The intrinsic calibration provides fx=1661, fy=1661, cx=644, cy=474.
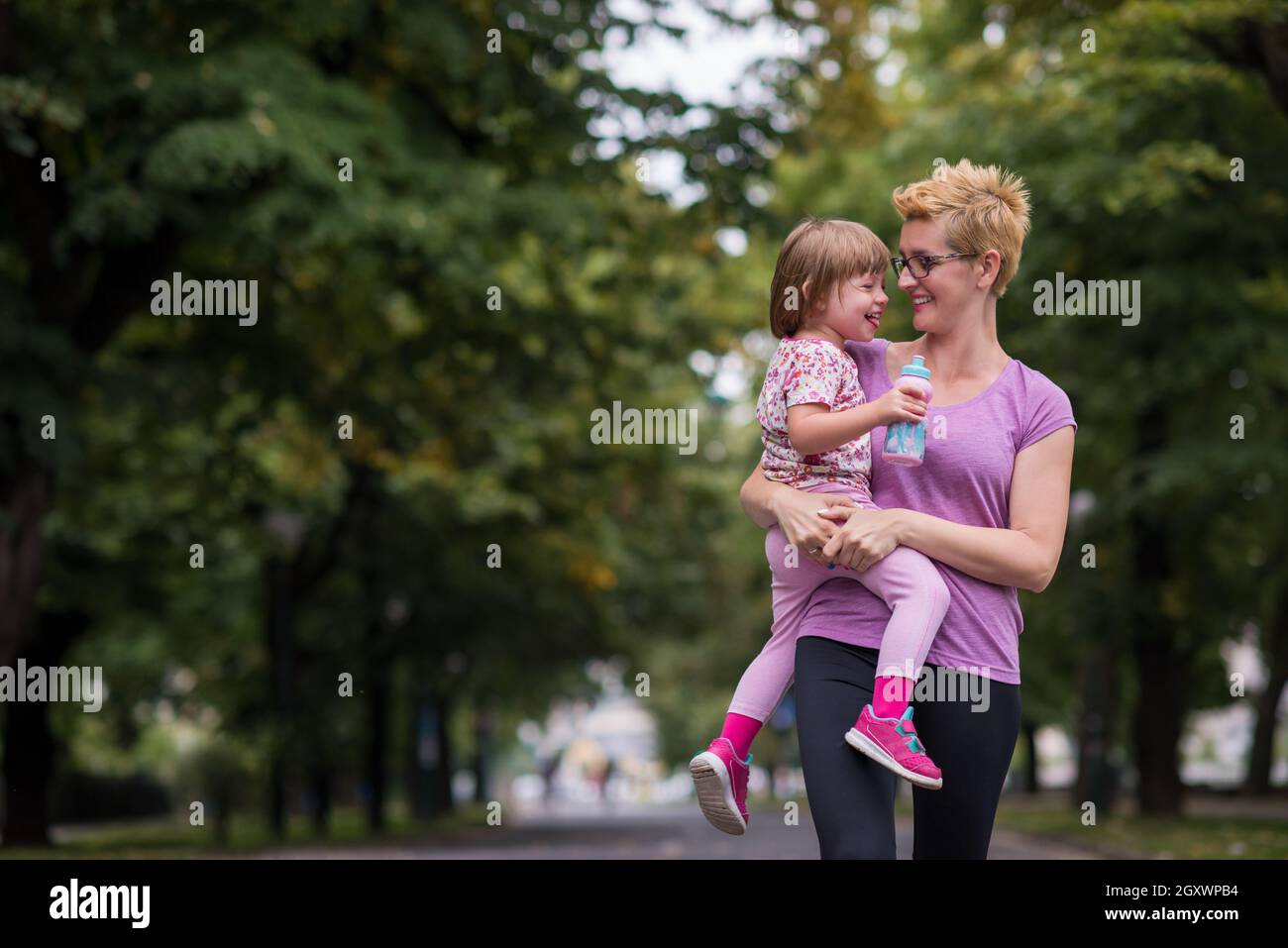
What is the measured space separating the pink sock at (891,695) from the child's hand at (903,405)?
1.59 ft

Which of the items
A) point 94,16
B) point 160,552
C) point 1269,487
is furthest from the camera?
point 160,552

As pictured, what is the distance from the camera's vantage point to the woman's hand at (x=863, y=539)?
315 cm

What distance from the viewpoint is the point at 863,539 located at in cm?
315

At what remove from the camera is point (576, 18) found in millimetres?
12875

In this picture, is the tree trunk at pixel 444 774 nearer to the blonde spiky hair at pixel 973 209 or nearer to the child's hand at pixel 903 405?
the blonde spiky hair at pixel 973 209

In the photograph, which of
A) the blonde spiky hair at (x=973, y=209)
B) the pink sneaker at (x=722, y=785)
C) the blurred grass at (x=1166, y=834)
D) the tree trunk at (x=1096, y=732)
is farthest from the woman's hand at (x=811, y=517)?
the tree trunk at (x=1096, y=732)

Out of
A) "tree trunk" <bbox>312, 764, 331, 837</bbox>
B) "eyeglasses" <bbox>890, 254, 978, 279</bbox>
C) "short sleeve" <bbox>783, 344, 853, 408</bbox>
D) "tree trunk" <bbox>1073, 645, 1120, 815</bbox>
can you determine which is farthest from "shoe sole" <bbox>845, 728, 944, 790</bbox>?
"tree trunk" <bbox>312, 764, 331, 837</bbox>

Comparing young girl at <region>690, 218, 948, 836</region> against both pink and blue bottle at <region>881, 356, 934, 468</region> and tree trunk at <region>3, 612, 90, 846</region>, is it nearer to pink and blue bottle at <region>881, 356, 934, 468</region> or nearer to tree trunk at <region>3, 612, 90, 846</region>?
pink and blue bottle at <region>881, 356, 934, 468</region>

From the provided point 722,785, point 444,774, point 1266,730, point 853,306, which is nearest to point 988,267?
point 853,306

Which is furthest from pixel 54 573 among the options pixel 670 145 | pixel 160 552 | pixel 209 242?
pixel 670 145

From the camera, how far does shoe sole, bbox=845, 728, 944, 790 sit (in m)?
2.99
